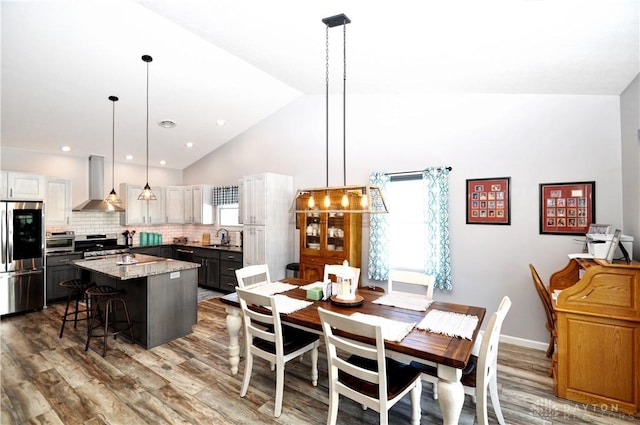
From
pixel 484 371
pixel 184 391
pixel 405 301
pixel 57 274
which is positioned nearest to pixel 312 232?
pixel 405 301

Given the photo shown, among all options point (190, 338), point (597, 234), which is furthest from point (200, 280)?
point (597, 234)

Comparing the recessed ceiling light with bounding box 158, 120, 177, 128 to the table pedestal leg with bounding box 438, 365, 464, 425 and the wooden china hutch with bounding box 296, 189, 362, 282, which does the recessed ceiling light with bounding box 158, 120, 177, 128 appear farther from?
the table pedestal leg with bounding box 438, 365, 464, 425

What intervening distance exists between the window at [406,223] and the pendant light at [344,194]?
221 mm

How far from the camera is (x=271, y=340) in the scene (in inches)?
90.6

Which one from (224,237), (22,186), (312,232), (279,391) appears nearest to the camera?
(279,391)

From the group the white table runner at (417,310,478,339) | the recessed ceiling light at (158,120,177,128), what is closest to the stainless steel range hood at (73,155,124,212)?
the recessed ceiling light at (158,120,177,128)

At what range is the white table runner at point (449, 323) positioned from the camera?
195cm

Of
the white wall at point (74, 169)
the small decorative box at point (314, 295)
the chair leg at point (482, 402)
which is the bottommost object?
the chair leg at point (482, 402)

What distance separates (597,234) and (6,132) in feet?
24.7

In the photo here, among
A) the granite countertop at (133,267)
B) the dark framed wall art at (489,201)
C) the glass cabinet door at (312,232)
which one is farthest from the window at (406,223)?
the granite countertop at (133,267)

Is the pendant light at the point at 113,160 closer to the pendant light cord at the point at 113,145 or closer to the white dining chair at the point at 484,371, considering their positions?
the pendant light cord at the point at 113,145

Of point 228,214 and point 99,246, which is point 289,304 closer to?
point 228,214

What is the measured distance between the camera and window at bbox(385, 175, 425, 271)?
4109 millimetres

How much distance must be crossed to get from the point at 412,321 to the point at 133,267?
3307mm
